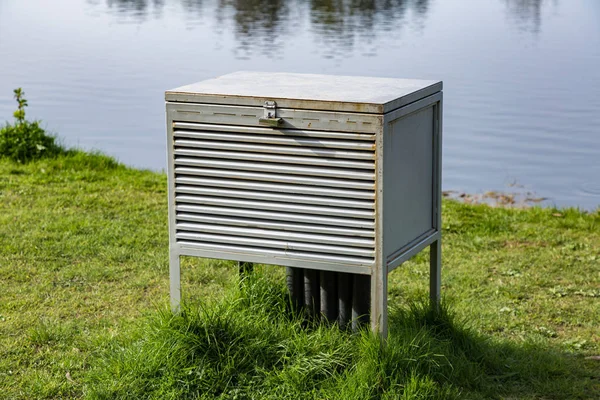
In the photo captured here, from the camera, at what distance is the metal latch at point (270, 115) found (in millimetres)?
3863

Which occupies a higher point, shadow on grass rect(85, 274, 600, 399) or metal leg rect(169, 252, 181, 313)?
metal leg rect(169, 252, 181, 313)

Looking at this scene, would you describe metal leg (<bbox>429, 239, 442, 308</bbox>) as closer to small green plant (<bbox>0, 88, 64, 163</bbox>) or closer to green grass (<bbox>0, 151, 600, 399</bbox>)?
green grass (<bbox>0, 151, 600, 399</bbox>)

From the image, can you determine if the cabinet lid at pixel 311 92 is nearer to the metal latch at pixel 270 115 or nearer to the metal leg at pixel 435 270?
the metal latch at pixel 270 115

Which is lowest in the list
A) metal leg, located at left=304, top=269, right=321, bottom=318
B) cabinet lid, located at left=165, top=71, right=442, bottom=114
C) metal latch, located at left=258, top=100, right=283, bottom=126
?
metal leg, located at left=304, top=269, right=321, bottom=318

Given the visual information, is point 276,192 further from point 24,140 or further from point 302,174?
point 24,140

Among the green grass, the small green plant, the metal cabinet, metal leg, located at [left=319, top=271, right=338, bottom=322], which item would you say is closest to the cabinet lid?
the metal cabinet

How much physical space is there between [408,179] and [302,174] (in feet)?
1.65

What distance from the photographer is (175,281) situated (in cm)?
424

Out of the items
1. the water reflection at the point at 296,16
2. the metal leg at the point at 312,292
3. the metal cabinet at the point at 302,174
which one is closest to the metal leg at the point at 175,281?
the metal cabinet at the point at 302,174

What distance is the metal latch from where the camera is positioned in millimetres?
3863

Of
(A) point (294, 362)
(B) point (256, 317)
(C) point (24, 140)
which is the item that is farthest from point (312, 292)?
(C) point (24, 140)

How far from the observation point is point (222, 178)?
13.3ft

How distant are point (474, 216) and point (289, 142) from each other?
11.7 ft

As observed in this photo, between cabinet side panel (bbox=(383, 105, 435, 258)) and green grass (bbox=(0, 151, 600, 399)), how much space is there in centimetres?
44
